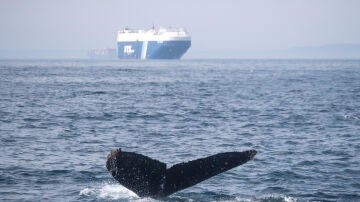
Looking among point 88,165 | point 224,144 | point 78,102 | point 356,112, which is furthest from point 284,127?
point 78,102

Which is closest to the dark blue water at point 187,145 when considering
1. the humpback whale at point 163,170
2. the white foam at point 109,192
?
the white foam at point 109,192

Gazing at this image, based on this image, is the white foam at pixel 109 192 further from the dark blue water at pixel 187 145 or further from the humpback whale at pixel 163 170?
the humpback whale at pixel 163 170

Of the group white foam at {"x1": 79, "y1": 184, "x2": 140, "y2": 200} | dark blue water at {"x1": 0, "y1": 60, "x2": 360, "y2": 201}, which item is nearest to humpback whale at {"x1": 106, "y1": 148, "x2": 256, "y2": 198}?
white foam at {"x1": 79, "y1": 184, "x2": 140, "y2": 200}

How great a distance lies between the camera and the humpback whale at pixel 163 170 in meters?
9.42

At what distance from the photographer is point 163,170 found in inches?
387

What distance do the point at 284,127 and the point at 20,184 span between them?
615 inches

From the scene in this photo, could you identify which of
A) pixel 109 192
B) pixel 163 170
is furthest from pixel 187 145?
pixel 163 170

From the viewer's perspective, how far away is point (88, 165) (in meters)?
17.2

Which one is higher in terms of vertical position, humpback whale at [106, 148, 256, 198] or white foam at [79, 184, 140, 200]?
humpback whale at [106, 148, 256, 198]

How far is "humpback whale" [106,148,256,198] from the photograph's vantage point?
9.42 metres

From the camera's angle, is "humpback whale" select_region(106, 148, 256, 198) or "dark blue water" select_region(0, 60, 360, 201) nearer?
"humpback whale" select_region(106, 148, 256, 198)

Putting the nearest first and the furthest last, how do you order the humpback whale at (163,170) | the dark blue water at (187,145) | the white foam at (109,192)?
1. the humpback whale at (163,170)
2. the white foam at (109,192)
3. the dark blue water at (187,145)

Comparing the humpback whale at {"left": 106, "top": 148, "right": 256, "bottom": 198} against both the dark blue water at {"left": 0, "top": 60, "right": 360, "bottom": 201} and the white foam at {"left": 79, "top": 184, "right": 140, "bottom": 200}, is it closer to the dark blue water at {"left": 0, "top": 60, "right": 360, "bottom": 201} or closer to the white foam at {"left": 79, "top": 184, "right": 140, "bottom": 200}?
the white foam at {"left": 79, "top": 184, "right": 140, "bottom": 200}

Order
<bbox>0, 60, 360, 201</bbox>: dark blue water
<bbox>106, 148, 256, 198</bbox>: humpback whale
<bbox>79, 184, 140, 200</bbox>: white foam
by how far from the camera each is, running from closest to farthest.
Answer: <bbox>106, 148, 256, 198</bbox>: humpback whale < <bbox>79, 184, 140, 200</bbox>: white foam < <bbox>0, 60, 360, 201</bbox>: dark blue water
